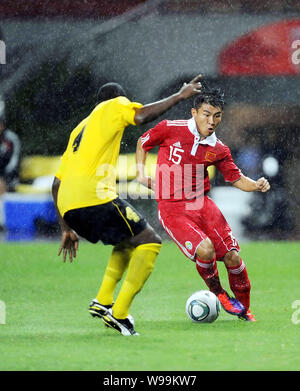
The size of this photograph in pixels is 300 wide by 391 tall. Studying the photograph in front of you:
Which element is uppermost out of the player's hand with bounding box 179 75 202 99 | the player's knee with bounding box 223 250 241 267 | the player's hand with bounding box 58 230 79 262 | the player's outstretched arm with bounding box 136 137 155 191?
the player's hand with bounding box 179 75 202 99

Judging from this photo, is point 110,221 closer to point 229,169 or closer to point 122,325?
point 122,325

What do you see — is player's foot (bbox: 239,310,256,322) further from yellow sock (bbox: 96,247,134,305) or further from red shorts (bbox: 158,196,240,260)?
yellow sock (bbox: 96,247,134,305)

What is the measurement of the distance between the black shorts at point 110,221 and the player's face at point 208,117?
1276mm

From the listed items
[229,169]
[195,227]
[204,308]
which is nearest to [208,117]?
[229,169]

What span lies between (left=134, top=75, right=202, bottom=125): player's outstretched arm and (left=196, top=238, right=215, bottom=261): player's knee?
158 centimetres

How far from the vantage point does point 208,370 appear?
5328 mm

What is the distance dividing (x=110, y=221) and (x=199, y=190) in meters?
1.60

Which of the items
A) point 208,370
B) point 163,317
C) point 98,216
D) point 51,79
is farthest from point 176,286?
point 51,79

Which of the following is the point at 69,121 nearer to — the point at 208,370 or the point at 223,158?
the point at 223,158

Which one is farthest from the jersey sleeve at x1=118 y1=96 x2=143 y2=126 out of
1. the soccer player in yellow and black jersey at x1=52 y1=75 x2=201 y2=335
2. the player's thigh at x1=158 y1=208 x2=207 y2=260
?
the player's thigh at x1=158 y1=208 x2=207 y2=260

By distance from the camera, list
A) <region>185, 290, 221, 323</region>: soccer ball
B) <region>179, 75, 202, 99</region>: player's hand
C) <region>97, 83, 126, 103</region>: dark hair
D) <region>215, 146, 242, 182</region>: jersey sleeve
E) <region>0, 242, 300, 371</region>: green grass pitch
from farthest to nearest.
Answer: <region>215, 146, 242, 182</region>: jersey sleeve → <region>185, 290, 221, 323</region>: soccer ball → <region>97, 83, 126, 103</region>: dark hair → <region>179, 75, 202, 99</region>: player's hand → <region>0, 242, 300, 371</region>: green grass pitch

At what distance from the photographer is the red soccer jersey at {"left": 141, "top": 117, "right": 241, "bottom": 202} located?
7.86 metres

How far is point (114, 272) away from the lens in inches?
277
